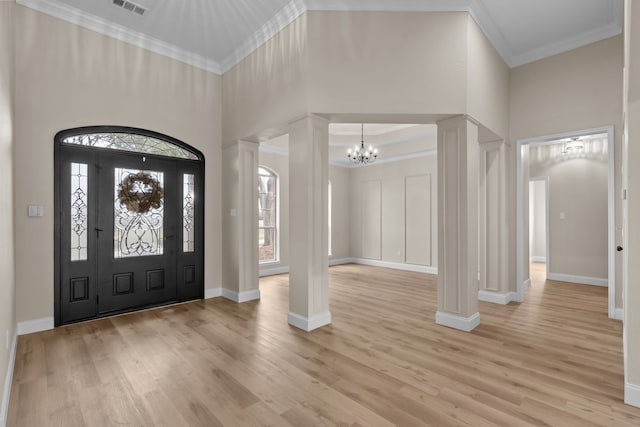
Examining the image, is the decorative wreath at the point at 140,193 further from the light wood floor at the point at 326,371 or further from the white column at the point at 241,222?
the light wood floor at the point at 326,371

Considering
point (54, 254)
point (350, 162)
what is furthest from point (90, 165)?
point (350, 162)

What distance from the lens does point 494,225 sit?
16.1 feet

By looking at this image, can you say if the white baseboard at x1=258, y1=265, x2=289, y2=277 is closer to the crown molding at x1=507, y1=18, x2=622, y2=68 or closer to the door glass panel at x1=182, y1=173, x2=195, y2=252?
the door glass panel at x1=182, y1=173, x2=195, y2=252

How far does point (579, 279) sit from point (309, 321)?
602cm

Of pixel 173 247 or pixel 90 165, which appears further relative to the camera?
pixel 173 247

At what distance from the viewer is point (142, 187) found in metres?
4.50

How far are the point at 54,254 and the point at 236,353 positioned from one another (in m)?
2.67

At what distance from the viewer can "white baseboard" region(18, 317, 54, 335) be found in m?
3.58

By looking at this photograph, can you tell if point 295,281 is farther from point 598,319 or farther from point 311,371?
point 598,319

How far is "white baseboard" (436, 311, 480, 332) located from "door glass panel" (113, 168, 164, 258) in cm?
406

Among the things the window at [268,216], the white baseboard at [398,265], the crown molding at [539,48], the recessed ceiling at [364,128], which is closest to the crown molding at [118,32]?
the window at [268,216]

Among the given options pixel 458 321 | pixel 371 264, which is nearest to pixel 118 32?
pixel 458 321

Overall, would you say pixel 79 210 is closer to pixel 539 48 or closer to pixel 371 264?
pixel 371 264

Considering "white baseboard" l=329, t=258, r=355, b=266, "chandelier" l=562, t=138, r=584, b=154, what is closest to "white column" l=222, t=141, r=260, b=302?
"white baseboard" l=329, t=258, r=355, b=266
